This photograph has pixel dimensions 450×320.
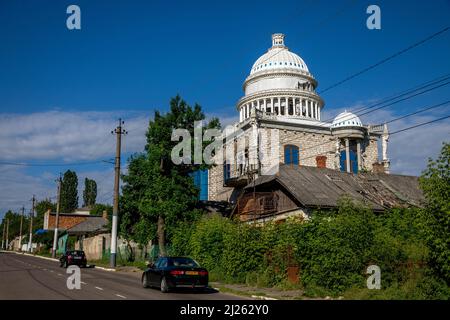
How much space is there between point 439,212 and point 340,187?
18600mm

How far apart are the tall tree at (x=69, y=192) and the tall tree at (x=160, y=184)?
71302 mm

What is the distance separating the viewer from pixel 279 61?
217 feet

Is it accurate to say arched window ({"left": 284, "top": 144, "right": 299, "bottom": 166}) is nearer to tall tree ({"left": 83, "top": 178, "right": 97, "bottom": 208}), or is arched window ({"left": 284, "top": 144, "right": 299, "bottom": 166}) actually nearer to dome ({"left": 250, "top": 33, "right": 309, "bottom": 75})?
dome ({"left": 250, "top": 33, "right": 309, "bottom": 75})

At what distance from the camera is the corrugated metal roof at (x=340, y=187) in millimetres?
30141

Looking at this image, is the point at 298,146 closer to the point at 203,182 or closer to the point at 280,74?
the point at 203,182

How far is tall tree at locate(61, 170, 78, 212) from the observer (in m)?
109

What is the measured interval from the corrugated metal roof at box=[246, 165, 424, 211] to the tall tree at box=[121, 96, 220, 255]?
7006 mm

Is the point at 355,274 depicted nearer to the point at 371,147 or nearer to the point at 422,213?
the point at 422,213

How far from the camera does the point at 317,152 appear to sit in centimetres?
5275

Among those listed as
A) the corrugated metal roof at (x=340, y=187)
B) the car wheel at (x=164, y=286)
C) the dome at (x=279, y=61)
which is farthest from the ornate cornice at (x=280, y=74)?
the car wheel at (x=164, y=286)

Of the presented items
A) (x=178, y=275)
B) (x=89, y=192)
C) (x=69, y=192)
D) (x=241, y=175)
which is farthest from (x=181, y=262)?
(x=89, y=192)

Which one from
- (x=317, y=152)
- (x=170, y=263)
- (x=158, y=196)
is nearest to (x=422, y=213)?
(x=170, y=263)

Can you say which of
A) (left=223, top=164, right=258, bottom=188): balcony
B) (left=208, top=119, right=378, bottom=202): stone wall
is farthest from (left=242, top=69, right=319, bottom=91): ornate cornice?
(left=223, top=164, right=258, bottom=188): balcony
